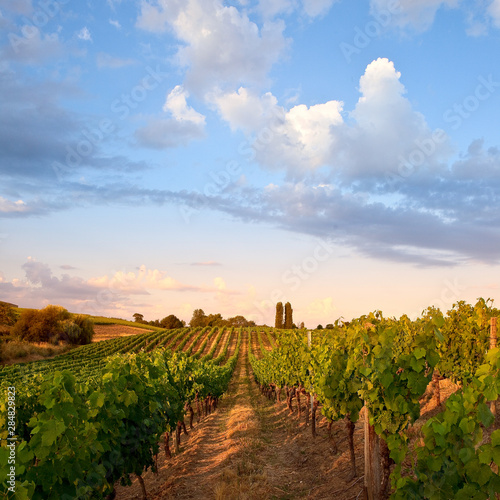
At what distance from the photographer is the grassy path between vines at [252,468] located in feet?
25.7

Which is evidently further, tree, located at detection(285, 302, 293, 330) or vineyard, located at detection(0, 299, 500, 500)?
tree, located at detection(285, 302, 293, 330)

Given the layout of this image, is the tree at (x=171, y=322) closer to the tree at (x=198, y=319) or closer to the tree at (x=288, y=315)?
the tree at (x=198, y=319)

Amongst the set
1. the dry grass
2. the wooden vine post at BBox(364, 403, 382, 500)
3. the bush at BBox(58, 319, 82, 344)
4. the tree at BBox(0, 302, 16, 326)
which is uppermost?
the wooden vine post at BBox(364, 403, 382, 500)

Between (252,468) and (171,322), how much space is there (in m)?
110

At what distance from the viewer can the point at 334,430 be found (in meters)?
12.4

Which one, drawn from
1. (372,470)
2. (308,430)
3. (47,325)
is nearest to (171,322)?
(47,325)

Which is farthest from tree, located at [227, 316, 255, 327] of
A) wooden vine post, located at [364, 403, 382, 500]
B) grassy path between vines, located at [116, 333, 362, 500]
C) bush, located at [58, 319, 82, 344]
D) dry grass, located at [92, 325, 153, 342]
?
wooden vine post, located at [364, 403, 382, 500]

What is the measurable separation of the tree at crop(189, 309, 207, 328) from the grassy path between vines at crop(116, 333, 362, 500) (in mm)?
106079

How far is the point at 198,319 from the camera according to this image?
122 metres

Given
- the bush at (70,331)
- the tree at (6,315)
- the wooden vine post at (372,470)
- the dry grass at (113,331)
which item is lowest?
the dry grass at (113,331)

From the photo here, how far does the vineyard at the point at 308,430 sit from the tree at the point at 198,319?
104m

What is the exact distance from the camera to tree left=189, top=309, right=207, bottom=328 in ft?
393

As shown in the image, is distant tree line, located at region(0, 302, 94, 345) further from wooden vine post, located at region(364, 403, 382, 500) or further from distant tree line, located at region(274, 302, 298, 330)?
wooden vine post, located at region(364, 403, 382, 500)

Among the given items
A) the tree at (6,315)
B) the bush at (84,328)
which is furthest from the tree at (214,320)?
the tree at (6,315)
